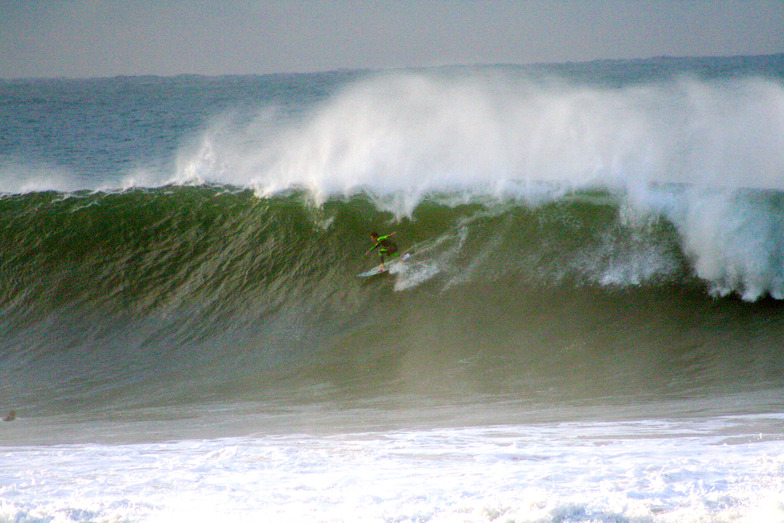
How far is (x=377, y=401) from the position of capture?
6547 mm

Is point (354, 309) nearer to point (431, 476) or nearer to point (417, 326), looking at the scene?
point (417, 326)

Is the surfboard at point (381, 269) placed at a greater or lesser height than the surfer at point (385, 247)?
lesser

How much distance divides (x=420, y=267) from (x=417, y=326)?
4.02ft

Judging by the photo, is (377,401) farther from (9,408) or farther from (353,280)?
(9,408)

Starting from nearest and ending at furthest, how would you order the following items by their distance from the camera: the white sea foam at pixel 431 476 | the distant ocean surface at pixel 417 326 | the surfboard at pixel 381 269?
the white sea foam at pixel 431 476, the distant ocean surface at pixel 417 326, the surfboard at pixel 381 269

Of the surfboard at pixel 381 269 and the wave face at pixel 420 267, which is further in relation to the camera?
the surfboard at pixel 381 269

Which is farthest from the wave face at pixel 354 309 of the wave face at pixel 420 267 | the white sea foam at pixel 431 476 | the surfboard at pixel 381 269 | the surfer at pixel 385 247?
the white sea foam at pixel 431 476

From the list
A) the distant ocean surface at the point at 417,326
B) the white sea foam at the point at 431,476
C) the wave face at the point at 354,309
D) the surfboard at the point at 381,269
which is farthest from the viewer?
the surfboard at the point at 381,269

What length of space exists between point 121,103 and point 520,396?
42244mm

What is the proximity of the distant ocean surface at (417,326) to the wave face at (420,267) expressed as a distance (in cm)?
4

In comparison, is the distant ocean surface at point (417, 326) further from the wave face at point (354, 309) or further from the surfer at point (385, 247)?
the surfer at point (385, 247)

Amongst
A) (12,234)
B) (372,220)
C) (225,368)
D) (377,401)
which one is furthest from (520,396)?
(12,234)

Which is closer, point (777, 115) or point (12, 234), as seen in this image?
point (12, 234)

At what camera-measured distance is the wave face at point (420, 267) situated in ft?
24.0
